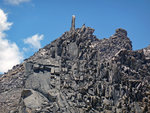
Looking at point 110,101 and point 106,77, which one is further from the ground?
point 106,77

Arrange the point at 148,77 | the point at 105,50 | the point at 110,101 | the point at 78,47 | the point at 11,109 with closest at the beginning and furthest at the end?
the point at 11,109 → the point at 110,101 → the point at 78,47 → the point at 148,77 → the point at 105,50

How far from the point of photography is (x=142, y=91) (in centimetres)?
6209

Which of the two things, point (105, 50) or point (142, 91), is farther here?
point (105, 50)

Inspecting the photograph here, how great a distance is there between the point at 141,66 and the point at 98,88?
946 inches

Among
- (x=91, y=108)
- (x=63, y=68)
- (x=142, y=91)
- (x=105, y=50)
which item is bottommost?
(x=91, y=108)

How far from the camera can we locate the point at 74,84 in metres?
53.9

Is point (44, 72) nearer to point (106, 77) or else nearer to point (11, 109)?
point (11, 109)

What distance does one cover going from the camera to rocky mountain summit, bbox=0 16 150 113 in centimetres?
4791

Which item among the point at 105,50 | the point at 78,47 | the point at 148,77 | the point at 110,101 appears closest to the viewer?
Result: the point at 110,101

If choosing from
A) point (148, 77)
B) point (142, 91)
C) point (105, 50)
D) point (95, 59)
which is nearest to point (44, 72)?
point (95, 59)

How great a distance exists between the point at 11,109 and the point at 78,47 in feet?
65.3

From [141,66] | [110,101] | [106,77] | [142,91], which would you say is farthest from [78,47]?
[141,66]

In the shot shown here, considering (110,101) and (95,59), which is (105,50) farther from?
(110,101)

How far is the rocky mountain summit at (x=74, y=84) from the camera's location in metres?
47.9
